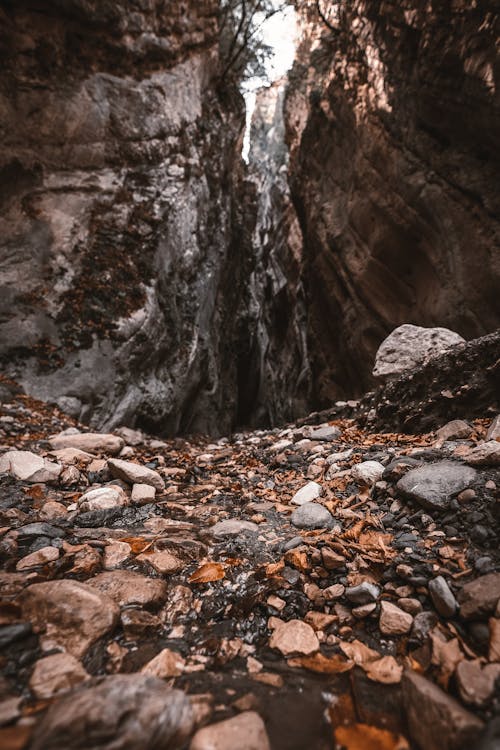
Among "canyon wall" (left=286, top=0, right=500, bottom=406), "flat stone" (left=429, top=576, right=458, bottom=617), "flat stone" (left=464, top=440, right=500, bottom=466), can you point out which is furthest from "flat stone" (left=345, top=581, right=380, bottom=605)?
"canyon wall" (left=286, top=0, right=500, bottom=406)

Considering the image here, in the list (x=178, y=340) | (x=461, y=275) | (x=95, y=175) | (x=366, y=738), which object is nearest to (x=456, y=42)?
(x=461, y=275)

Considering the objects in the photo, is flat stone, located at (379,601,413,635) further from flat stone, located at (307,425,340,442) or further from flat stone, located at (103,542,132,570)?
flat stone, located at (307,425,340,442)

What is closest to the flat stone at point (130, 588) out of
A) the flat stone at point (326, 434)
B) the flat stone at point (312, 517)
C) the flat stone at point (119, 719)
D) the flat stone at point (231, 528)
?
the flat stone at point (119, 719)

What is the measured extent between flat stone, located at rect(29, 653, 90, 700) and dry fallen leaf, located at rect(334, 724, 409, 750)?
71cm

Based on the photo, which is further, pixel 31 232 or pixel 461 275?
pixel 461 275

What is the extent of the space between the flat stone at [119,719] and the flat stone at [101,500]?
1.46 meters

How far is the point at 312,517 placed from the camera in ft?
6.32

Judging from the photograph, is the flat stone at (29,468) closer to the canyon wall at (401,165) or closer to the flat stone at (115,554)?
the flat stone at (115,554)

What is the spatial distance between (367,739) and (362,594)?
1.56ft

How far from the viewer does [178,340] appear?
7.98m

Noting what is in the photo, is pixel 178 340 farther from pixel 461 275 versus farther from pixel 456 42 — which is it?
pixel 456 42

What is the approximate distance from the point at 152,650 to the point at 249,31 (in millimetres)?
14657

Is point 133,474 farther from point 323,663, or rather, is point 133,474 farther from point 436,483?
point 436,483

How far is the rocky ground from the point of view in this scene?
2.48 feet
